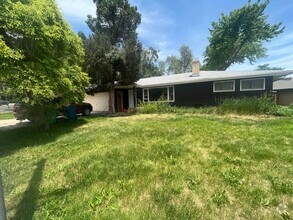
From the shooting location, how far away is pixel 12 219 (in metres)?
2.95

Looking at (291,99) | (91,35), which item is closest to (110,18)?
(91,35)

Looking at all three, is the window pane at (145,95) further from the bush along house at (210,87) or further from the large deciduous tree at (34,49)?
the large deciduous tree at (34,49)

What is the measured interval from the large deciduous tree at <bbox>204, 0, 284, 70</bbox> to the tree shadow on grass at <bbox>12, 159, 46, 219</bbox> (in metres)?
29.9

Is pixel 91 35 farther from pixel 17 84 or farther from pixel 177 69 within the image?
pixel 177 69

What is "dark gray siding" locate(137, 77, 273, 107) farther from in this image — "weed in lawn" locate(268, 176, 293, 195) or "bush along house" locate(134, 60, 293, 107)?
"weed in lawn" locate(268, 176, 293, 195)

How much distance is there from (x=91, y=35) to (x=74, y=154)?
11512 mm

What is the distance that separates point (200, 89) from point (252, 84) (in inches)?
149

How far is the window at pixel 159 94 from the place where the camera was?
17128mm

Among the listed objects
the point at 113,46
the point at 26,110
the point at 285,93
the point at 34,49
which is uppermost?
the point at 113,46

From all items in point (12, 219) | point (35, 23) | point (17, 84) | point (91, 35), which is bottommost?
point (12, 219)

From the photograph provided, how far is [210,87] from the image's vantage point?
50.4 feet

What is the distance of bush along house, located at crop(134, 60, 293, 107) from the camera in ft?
45.2

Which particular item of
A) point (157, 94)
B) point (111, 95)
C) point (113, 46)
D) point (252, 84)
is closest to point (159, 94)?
point (157, 94)

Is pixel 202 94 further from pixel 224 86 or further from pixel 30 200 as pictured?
pixel 30 200
